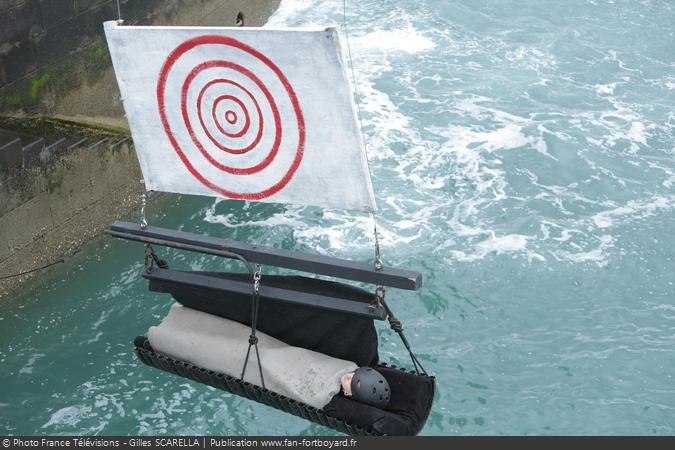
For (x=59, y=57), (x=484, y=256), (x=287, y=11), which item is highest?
(x=59, y=57)

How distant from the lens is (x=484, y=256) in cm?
1410

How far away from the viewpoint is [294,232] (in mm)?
14961

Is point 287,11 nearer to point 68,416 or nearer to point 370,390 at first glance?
point 68,416

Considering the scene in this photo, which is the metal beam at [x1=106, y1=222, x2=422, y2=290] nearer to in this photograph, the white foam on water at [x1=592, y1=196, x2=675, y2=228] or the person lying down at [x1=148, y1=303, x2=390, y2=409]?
the person lying down at [x1=148, y1=303, x2=390, y2=409]

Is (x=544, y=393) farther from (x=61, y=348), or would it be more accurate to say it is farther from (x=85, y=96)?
(x=85, y=96)

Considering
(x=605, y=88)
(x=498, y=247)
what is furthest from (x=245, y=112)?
(x=605, y=88)

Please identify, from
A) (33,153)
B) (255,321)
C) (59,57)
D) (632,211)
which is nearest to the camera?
(255,321)

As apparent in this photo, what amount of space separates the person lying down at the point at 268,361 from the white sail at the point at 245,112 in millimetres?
1218

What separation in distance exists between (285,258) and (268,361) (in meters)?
1.02

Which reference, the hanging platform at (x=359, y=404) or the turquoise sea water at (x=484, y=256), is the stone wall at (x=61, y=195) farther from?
the hanging platform at (x=359, y=404)

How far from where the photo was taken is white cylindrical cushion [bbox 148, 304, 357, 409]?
7.97m

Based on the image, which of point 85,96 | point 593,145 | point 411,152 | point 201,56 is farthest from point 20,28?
point 593,145

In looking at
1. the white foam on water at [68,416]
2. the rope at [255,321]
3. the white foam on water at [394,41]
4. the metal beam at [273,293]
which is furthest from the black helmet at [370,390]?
the white foam on water at [394,41]

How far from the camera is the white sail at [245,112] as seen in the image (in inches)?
288
